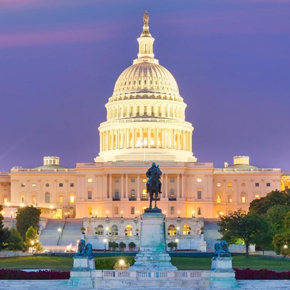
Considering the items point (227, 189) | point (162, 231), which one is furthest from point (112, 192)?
point (162, 231)

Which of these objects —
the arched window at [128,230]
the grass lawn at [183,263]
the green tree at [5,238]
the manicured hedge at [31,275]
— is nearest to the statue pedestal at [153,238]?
the manicured hedge at [31,275]

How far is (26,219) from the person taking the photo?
473 feet

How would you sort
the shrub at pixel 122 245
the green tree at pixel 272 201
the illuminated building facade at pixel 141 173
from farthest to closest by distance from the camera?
the illuminated building facade at pixel 141 173, the green tree at pixel 272 201, the shrub at pixel 122 245

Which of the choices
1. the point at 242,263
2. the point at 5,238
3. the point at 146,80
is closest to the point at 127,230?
the point at 146,80

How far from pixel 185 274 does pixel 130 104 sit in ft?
411

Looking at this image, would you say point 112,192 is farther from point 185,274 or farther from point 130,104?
point 185,274

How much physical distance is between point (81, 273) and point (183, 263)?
30.3 metres

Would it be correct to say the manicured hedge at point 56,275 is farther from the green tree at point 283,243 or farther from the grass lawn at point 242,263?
the green tree at point 283,243

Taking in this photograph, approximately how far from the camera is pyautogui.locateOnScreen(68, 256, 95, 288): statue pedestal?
65.8 meters

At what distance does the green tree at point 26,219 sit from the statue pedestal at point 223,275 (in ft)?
252

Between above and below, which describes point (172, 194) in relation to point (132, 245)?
above

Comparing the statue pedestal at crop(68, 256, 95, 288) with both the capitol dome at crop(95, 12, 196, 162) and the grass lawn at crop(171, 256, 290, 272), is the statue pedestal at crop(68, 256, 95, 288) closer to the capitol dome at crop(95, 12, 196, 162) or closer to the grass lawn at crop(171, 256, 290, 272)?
the grass lawn at crop(171, 256, 290, 272)

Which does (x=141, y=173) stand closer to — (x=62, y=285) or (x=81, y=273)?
(x=81, y=273)

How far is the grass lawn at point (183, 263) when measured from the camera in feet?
283
